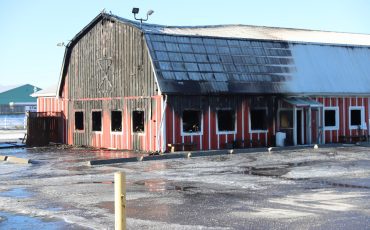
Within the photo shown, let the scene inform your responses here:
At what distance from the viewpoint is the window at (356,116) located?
33.4 metres

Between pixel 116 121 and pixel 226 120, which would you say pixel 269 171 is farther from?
pixel 116 121

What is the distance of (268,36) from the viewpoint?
36.4m

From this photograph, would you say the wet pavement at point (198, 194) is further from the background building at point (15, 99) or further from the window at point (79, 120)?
the background building at point (15, 99)

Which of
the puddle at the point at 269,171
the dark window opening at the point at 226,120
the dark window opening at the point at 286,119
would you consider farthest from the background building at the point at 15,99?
the puddle at the point at 269,171

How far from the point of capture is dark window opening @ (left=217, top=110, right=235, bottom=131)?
28875mm

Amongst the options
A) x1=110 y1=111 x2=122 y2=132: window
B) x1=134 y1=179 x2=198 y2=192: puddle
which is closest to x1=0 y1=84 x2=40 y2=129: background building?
x1=110 y1=111 x2=122 y2=132: window

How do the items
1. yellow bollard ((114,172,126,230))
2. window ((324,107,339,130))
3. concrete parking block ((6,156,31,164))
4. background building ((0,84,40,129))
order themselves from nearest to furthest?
1. yellow bollard ((114,172,126,230))
2. concrete parking block ((6,156,31,164))
3. window ((324,107,339,130))
4. background building ((0,84,40,129))

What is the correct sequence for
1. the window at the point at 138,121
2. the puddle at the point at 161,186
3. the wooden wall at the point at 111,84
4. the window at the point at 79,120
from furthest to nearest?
the window at the point at 79,120, the window at the point at 138,121, the wooden wall at the point at 111,84, the puddle at the point at 161,186

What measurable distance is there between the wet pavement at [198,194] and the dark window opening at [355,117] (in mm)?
10558

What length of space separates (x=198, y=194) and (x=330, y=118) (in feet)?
67.4

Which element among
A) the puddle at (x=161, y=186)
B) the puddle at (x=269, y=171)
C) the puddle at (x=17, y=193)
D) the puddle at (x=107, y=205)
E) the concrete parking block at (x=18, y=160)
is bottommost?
the puddle at (x=107, y=205)

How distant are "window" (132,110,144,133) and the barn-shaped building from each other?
0.05 metres

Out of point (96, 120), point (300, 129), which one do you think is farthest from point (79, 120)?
point (300, 129)

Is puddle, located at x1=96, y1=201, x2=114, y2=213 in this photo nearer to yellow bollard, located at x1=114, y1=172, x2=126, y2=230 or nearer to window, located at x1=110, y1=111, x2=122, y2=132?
yellow bollard, located at x1=114, y1=172, x2=126, y2=230
